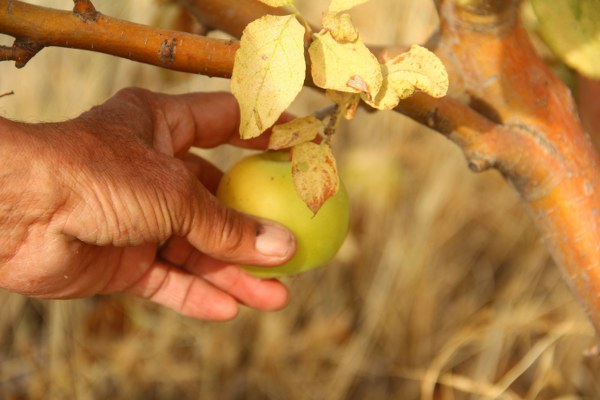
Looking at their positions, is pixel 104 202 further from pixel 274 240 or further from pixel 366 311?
pixel 366 311

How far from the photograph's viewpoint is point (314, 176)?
65 cm

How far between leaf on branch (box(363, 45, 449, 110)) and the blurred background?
4.30 ft

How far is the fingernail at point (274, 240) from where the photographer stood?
852mm

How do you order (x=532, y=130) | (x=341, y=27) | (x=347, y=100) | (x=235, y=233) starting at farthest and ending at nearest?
(x=235, y=233)
(x=532, y=130)
(x=347, y=100)
(x=341, y=27)

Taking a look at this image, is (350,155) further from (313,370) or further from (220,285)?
(220,285)

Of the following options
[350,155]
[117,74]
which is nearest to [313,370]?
[350,155]

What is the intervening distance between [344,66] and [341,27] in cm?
3

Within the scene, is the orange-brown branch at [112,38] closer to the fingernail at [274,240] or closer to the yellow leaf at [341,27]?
the yellow leaf at [341,27]

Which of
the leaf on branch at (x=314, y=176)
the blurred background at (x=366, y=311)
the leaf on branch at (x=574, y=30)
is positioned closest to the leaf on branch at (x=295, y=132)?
the leaf on branch at (x=314, y=176)

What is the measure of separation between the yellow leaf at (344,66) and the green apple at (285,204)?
0.99 feet

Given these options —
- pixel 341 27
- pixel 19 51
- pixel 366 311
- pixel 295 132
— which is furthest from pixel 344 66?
pixel 366 311

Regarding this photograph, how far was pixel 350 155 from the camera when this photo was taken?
2.11m

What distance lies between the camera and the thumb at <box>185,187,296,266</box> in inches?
33.1

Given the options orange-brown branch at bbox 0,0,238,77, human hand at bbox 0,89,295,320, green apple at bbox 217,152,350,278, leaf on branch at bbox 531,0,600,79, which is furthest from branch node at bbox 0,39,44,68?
leaf on branch at bbox 531,0,600,79
